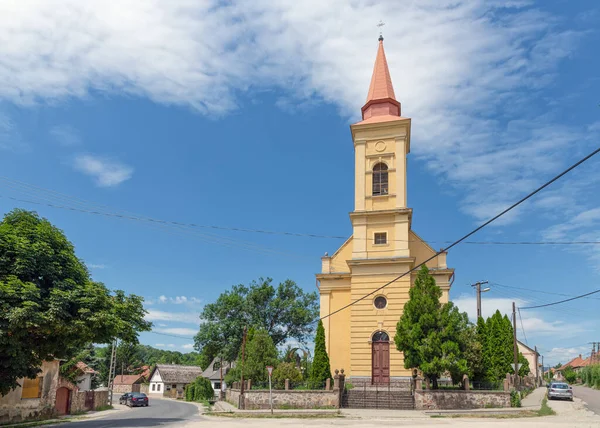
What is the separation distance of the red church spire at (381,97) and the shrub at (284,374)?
18.6 metres

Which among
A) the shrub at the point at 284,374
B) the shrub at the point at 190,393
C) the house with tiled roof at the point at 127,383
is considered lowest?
the house with tiled roof at the point at 127,383

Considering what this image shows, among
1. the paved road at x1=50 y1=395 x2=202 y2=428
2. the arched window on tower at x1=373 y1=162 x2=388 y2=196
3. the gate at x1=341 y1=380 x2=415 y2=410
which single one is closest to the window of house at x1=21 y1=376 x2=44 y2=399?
the paved road at x1=50 y1=395 x2=202 y2=428

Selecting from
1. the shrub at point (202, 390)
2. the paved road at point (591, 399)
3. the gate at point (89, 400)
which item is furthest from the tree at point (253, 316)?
the paved road at point (591, 399)

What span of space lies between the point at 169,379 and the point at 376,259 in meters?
55.5

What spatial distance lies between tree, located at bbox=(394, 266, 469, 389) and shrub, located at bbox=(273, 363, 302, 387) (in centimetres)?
677

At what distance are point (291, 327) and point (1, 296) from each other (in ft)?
127

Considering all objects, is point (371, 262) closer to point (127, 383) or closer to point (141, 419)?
point (141, 419)

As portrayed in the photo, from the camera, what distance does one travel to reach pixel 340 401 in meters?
28.7

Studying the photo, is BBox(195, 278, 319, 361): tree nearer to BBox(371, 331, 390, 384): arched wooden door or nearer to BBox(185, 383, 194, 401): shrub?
BBox(185, 383, 194, 401): shrub

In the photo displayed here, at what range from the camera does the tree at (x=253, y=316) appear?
168 ft

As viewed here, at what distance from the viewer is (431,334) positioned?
27.5 m

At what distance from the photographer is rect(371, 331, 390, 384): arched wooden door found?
32.6 metres

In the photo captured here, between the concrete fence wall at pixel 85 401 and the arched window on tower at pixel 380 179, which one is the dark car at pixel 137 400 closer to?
the concrete fence wall at pixel 85 401

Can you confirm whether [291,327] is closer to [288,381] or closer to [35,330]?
[288,381]
